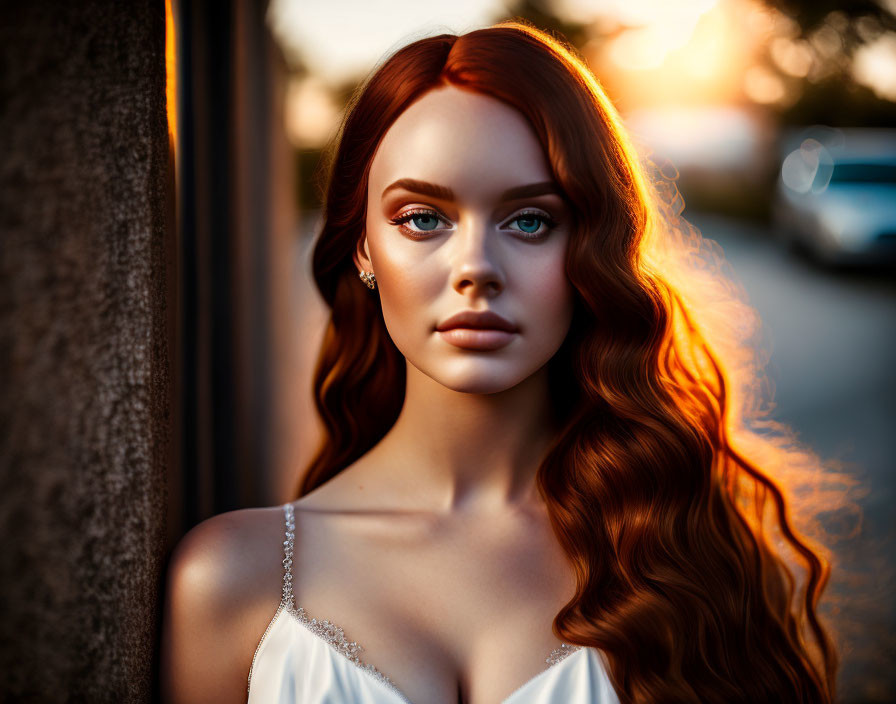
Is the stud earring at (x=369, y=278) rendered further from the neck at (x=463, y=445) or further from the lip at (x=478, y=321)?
the lip at (x=478, y=321)

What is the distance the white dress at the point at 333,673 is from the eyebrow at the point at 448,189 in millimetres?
857

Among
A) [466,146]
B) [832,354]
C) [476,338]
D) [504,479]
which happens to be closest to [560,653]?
[504,479]

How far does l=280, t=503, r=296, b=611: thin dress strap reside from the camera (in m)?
1.64

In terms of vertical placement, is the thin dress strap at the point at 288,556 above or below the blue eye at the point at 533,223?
below

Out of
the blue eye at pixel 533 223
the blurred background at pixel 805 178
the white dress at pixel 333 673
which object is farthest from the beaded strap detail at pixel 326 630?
the blurred background at pixel 805 178

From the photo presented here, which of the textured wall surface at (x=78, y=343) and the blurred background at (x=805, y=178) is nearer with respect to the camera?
the textured wall surface at (x=78, y=343)

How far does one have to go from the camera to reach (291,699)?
1.55m

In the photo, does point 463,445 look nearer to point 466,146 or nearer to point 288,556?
point 288,556

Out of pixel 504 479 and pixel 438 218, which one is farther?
pixel 504 479

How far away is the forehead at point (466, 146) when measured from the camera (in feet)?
5.19

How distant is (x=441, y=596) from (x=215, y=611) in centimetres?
46

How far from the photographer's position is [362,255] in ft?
6.18

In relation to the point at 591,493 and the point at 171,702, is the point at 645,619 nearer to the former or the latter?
the point at 591,493

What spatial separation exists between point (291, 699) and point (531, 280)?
3.13 feet
